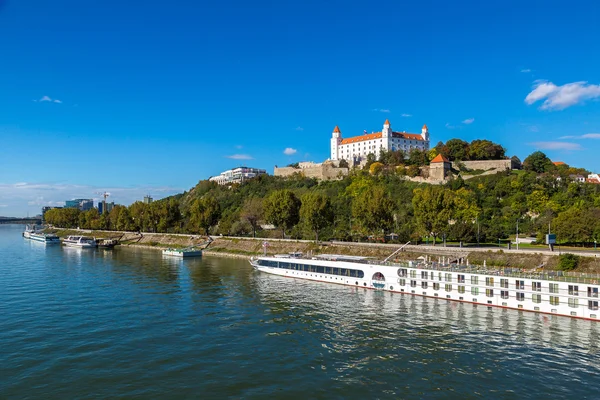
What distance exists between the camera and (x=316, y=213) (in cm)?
8862

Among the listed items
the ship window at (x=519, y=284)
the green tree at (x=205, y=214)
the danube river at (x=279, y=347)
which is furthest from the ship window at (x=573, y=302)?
the green tree at (x=205, y=214)

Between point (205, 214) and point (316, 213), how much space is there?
38.9 metres

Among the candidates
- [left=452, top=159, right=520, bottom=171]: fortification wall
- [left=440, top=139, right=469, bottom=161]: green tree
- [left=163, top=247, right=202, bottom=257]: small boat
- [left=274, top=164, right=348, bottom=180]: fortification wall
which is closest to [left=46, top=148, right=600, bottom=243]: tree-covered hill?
[left=452, top=159, right=520, bottom=171]: fortification wall

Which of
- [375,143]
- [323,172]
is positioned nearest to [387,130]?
[375,143]

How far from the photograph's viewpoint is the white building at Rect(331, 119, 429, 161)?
178625 mm

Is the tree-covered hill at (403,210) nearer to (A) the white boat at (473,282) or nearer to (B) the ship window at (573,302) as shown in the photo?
(A) the white boat at (473,282)

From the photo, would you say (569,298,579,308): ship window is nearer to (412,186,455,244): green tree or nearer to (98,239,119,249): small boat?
(412,186,455,244): green tree

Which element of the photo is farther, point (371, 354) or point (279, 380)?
point (371, 354)

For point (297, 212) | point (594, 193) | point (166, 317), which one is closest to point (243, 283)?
point (166, 317)

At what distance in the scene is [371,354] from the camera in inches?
1180

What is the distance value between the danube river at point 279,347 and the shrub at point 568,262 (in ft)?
49.9

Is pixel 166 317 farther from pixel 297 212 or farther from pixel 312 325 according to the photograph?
pixel 297 212

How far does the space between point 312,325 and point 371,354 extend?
820 centimetres

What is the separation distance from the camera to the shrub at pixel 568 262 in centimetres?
5209
